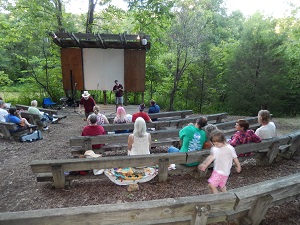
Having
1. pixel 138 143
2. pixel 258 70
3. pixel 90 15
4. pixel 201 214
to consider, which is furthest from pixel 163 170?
pixel 90 15

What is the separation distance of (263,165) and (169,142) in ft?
7.80

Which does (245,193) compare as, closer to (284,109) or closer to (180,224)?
(180,224)

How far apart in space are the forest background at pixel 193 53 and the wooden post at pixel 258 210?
11.4m

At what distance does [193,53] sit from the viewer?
45.5 feet

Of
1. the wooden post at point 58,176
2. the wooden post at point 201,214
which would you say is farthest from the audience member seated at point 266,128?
the wooden post at point 58,176

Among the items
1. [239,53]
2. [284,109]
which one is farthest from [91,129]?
[284,109]

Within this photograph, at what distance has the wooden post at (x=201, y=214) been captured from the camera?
6.64 feet

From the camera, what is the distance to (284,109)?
1482cm

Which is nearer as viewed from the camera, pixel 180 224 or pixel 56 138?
pixel 180 224

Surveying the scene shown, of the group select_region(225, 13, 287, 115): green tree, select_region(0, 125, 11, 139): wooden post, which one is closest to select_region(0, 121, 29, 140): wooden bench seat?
select_region(0, 125, 11, 139): wooden post

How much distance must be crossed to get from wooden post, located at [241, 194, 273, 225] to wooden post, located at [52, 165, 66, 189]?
2983 mm

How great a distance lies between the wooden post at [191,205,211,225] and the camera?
2.02 metres

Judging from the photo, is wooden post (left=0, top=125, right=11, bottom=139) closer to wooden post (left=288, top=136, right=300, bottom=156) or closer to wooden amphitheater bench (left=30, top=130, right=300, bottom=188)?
wooden amphitheater bench (left=30, top=130, right=300, bottom=188)

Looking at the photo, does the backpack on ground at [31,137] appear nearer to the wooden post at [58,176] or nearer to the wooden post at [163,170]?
the wooden post at [58,176]
